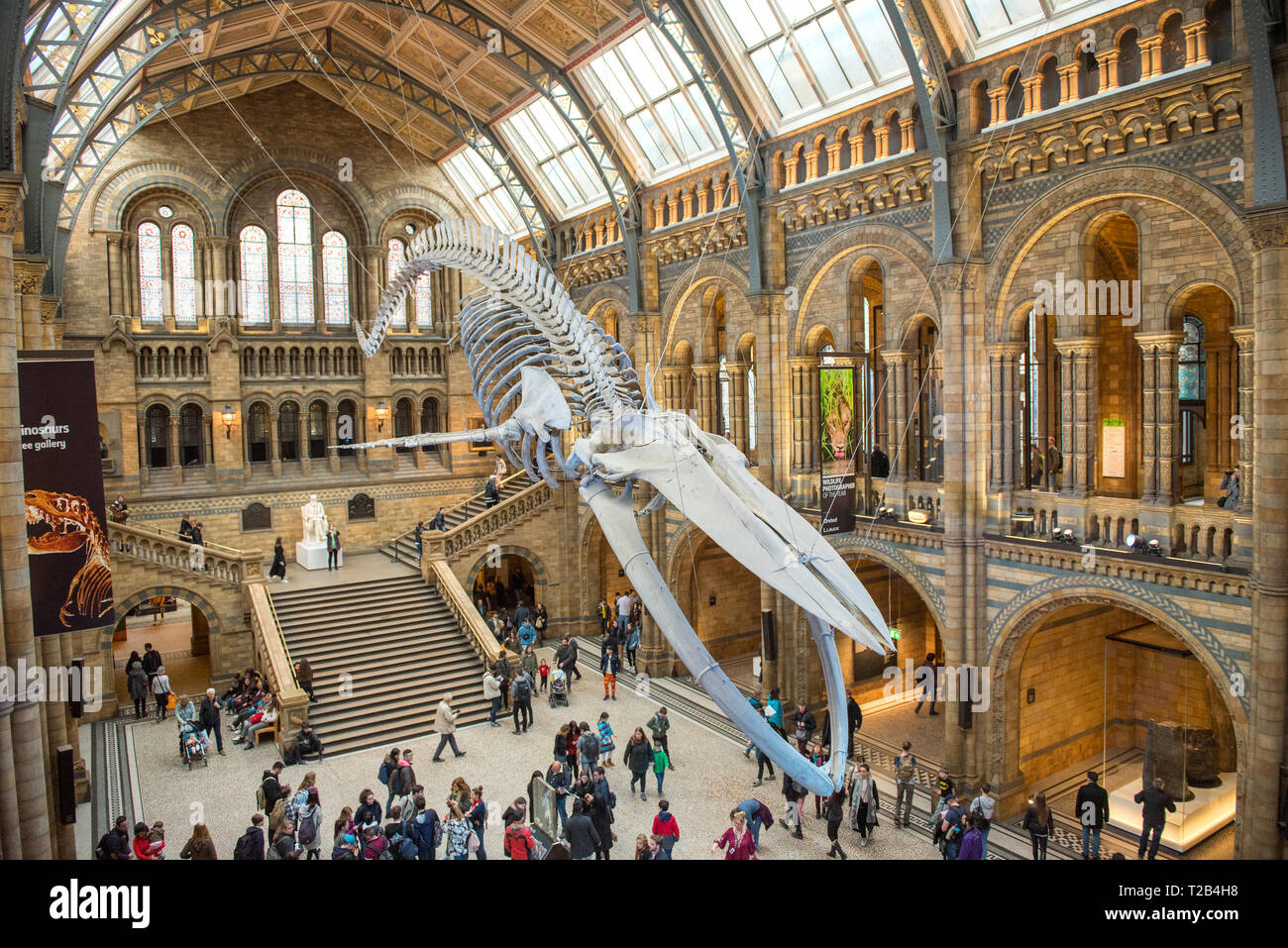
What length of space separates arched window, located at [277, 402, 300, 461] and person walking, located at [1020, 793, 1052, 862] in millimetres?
22376

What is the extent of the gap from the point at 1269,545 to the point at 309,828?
40.8ft

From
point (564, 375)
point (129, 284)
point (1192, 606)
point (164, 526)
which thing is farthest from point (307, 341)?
point (1192, 606)

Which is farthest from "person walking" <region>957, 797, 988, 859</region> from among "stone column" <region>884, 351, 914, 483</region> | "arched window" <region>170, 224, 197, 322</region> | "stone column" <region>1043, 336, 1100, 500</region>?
"arched window" <region>170, 224, 197, 322</region>

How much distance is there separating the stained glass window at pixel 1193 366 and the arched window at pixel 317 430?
903 inches

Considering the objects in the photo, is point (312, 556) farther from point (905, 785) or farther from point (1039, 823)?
point (1039, 823)

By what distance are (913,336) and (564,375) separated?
8.15m

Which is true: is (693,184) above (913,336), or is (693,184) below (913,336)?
above

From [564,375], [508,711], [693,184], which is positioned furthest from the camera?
[693,184]

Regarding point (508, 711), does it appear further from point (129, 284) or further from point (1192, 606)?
point (129, 284)

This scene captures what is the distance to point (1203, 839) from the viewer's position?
44.2 feet

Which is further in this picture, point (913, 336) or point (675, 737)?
point (675, 737)

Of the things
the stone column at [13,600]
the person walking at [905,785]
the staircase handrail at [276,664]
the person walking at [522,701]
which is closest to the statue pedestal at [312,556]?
the staircase handrail at [276,664]

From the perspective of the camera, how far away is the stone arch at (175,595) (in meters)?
19.8

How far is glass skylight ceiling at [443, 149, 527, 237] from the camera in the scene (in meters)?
26.7
